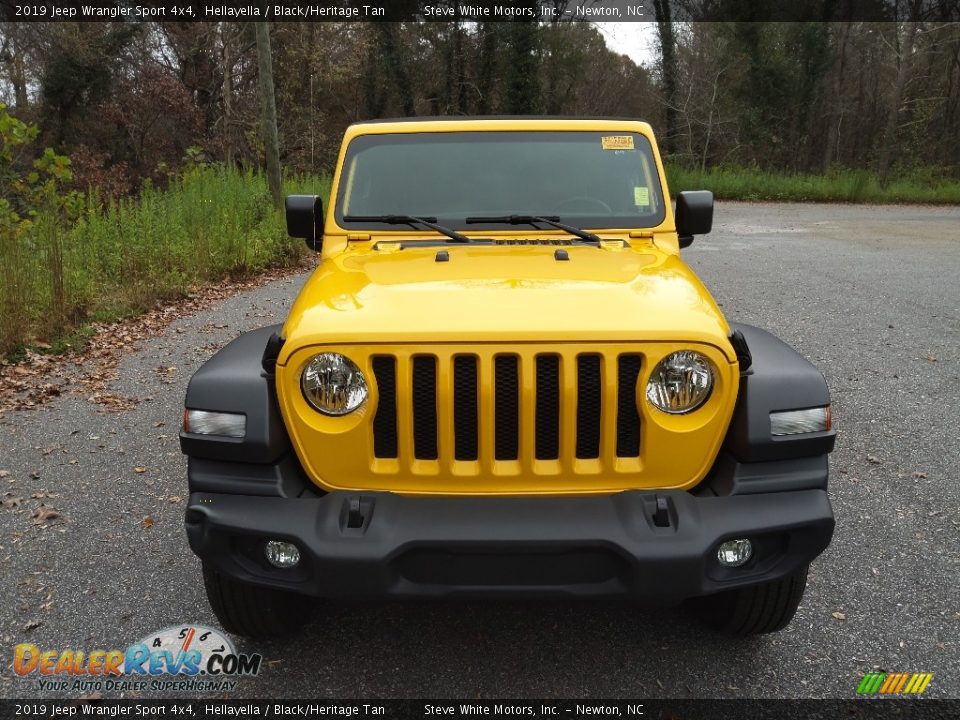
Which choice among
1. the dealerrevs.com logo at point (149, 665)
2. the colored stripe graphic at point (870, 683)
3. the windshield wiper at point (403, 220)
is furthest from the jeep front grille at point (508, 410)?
the windshield wiper at point (403, 220)

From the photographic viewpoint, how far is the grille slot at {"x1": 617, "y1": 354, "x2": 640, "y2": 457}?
2199mm

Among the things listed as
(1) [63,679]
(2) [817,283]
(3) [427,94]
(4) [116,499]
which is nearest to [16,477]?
(4) [116,499]

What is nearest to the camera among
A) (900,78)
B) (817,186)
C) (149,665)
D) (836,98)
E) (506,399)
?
(506,399)

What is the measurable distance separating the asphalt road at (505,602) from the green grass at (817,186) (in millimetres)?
21394

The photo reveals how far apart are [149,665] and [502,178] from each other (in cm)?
256

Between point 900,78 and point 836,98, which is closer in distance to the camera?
point 900,78

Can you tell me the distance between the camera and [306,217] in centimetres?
357

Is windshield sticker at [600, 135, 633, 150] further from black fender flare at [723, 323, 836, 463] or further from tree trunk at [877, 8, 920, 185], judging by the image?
A: tree trunk at [877, 8, 920, 185]

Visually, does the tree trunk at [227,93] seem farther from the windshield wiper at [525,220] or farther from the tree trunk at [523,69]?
the windshield wiper at [525,220]

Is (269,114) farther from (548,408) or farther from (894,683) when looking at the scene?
(894,683)

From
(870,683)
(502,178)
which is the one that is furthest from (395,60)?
(870,683)

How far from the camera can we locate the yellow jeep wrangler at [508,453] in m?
2.08

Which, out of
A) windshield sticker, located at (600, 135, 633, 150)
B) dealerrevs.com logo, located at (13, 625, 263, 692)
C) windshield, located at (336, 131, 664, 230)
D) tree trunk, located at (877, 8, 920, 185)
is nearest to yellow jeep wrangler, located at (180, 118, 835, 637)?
dealerrevs.com logo, located at (13, 625, 263, 692)

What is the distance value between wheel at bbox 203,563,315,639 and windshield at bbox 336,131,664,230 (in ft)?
5.71
